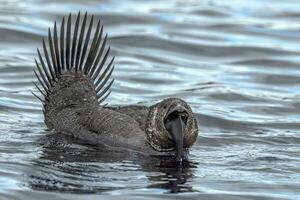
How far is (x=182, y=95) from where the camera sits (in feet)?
45.8

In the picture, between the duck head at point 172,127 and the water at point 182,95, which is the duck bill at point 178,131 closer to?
the duck head at point 172,127

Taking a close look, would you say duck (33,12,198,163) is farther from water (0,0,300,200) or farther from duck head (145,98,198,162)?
water (0,0,300,200)

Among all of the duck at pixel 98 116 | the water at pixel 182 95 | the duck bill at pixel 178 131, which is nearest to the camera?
the water at pixel 182 95

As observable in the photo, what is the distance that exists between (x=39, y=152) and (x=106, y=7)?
35.1ft

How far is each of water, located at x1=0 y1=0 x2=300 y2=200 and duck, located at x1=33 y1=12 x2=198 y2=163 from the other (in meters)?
0.17

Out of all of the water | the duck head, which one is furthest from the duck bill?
the water

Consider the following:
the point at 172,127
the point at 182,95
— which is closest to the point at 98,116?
the point at 172,127

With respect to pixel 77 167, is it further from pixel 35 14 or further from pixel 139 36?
pixel 35 14

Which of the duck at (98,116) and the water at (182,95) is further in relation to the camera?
the duck at (98,116)

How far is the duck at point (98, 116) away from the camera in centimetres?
985

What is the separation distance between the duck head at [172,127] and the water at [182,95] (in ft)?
0.69

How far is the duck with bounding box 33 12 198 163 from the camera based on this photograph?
9.85 m

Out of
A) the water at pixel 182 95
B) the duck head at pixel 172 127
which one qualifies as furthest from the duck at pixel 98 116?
the water at pixel 182 95

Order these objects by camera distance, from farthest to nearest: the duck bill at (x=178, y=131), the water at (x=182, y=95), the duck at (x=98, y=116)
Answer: the duck at (x=98, y=116) → the duck bill at (x=178, y=131) → the water at (x=182, y=95)
